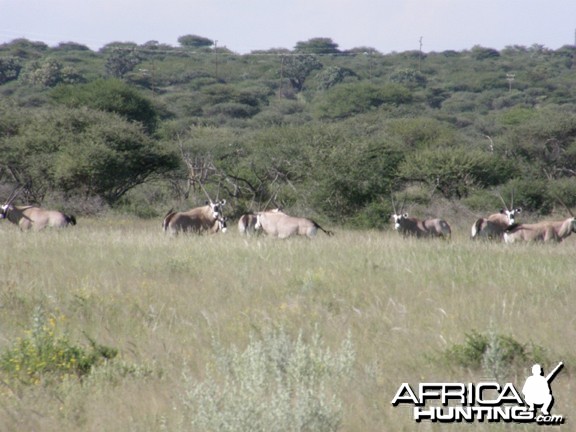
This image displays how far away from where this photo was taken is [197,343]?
5.44 m

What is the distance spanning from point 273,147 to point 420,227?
35.9 feet

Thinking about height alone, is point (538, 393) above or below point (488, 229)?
above

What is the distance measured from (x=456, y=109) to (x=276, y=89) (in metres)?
15.4

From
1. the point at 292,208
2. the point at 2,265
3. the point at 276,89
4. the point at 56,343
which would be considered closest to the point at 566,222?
the point at 292,208

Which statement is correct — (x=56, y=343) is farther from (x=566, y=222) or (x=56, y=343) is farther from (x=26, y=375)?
(x=566, y=222)

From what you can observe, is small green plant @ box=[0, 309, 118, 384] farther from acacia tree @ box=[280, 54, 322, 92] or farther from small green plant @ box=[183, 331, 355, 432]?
acacia tree @ box=[280, 54, 322, 92]

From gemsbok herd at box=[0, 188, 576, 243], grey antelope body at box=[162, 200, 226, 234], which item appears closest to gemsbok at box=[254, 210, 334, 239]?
gemsbok herd at box=[0, 188, 576, 243]

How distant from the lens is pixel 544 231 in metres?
14.1

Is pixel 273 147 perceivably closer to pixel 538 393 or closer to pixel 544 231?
pixel 544 231

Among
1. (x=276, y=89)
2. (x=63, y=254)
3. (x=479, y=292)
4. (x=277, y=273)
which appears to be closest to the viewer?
(x=479, y=292)

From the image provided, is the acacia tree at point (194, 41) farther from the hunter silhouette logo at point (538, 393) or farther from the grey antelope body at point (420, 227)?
the hunter silhouette logo at point (538, 393)

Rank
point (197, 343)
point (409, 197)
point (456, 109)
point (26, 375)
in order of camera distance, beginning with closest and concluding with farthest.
Result: point (26, 375)
point (197, 343)
point (409, 197)
point (456, 109)

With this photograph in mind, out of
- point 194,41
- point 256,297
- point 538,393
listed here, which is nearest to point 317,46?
point 194,41

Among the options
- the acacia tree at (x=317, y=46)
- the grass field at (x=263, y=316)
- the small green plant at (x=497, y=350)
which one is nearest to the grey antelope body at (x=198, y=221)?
the grass field at (x=263, y=316)
